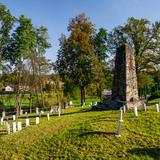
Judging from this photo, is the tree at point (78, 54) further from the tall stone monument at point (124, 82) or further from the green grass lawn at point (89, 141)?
the green grass lawn at point (89, 141)

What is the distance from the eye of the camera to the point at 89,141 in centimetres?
2030

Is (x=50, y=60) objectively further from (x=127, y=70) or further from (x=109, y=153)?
(x=109, y=153)

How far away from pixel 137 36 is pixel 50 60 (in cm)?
1456

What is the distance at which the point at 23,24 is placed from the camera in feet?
167

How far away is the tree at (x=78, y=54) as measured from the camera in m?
51.3

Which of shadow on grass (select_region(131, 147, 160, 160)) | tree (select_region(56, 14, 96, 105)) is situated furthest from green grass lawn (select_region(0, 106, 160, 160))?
tree (select_region(56, 14, 96, 105))

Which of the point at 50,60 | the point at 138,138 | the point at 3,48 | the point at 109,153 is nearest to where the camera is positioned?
the point at 109,153

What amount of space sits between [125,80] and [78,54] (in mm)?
19595

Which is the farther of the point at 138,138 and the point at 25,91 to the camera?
the point at 25,91

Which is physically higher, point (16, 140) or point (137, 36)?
point (137, 36)

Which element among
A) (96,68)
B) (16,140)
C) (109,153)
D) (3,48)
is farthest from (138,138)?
(3,48)

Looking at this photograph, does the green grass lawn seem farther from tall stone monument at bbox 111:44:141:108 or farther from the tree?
the tree

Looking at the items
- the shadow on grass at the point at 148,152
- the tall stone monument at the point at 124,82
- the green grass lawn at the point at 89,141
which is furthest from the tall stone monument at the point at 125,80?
the shadow on grass at the point at 148,152

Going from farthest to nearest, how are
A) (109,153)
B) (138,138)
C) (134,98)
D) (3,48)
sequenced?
(3,48)
(134,98)
(138,138)
(109,153)
